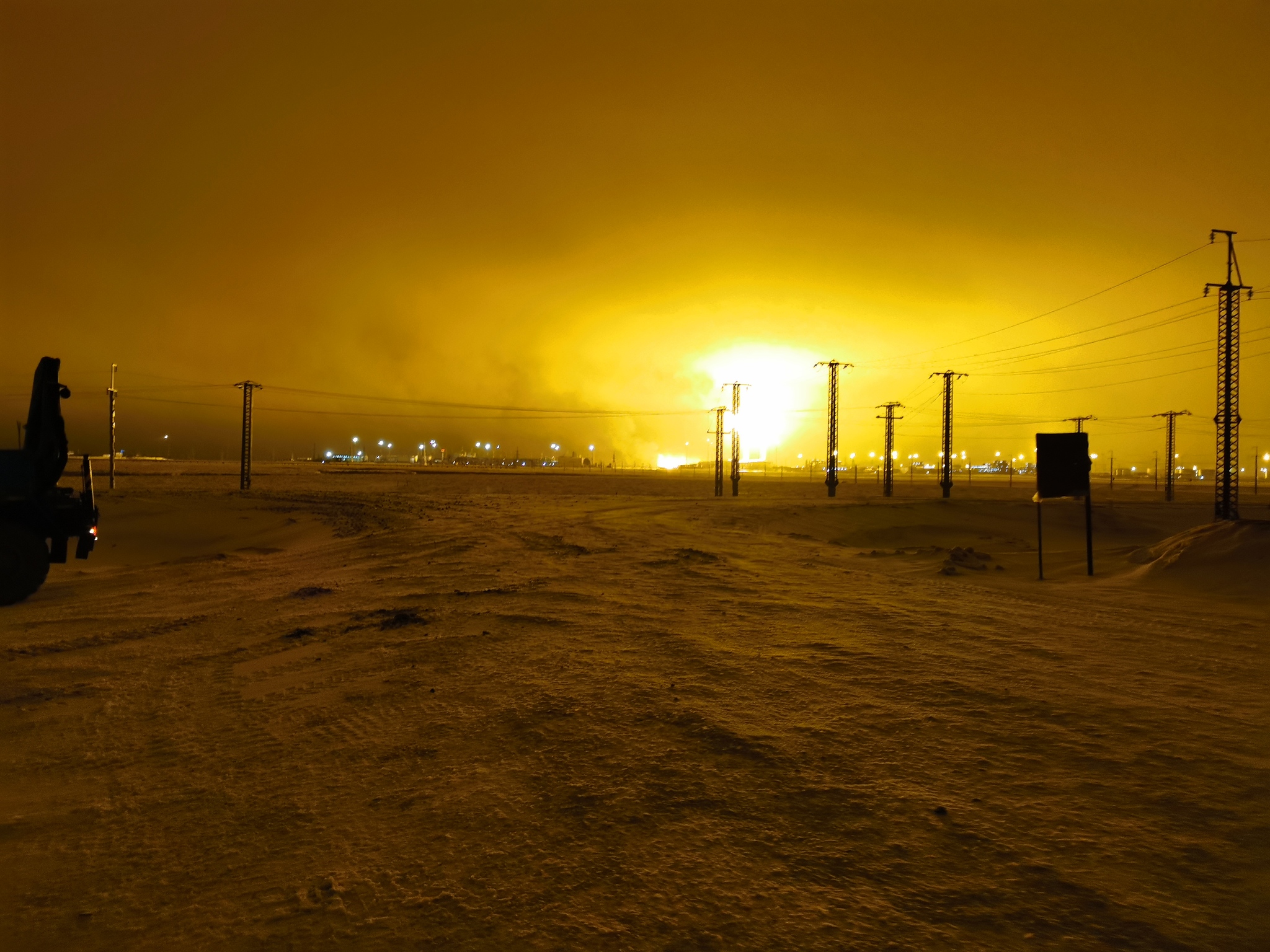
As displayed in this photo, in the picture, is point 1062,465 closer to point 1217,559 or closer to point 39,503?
point 1217,559

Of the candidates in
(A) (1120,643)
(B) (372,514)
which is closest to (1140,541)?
(A) (1120,643)

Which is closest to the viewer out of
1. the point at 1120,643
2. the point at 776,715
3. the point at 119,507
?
the point at 776,715

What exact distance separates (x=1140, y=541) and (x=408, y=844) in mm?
33537

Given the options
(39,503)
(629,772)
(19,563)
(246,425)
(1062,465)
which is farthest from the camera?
(246,425)

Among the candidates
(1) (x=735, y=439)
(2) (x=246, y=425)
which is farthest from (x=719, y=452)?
(2) (x=246, y=425)

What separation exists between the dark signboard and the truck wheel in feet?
62.1

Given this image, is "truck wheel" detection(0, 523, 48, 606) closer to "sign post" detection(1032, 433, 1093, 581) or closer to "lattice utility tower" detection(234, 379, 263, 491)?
"sign post" detection(1032, 433, 1093, 581)

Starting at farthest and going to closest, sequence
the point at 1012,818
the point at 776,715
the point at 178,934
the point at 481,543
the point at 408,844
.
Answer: the point at 481,543, the point at 776,715, the point at 1012,818, the point at 408,844, the point at 178,934

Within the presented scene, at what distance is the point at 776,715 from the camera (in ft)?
19.4

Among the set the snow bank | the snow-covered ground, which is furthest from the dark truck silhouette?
the snow bank

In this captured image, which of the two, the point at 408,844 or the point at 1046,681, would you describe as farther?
the point at 1046,681

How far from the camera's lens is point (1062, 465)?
14.9m

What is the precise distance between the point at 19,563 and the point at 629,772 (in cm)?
1238

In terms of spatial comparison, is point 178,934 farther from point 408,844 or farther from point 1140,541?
point 1140,541
